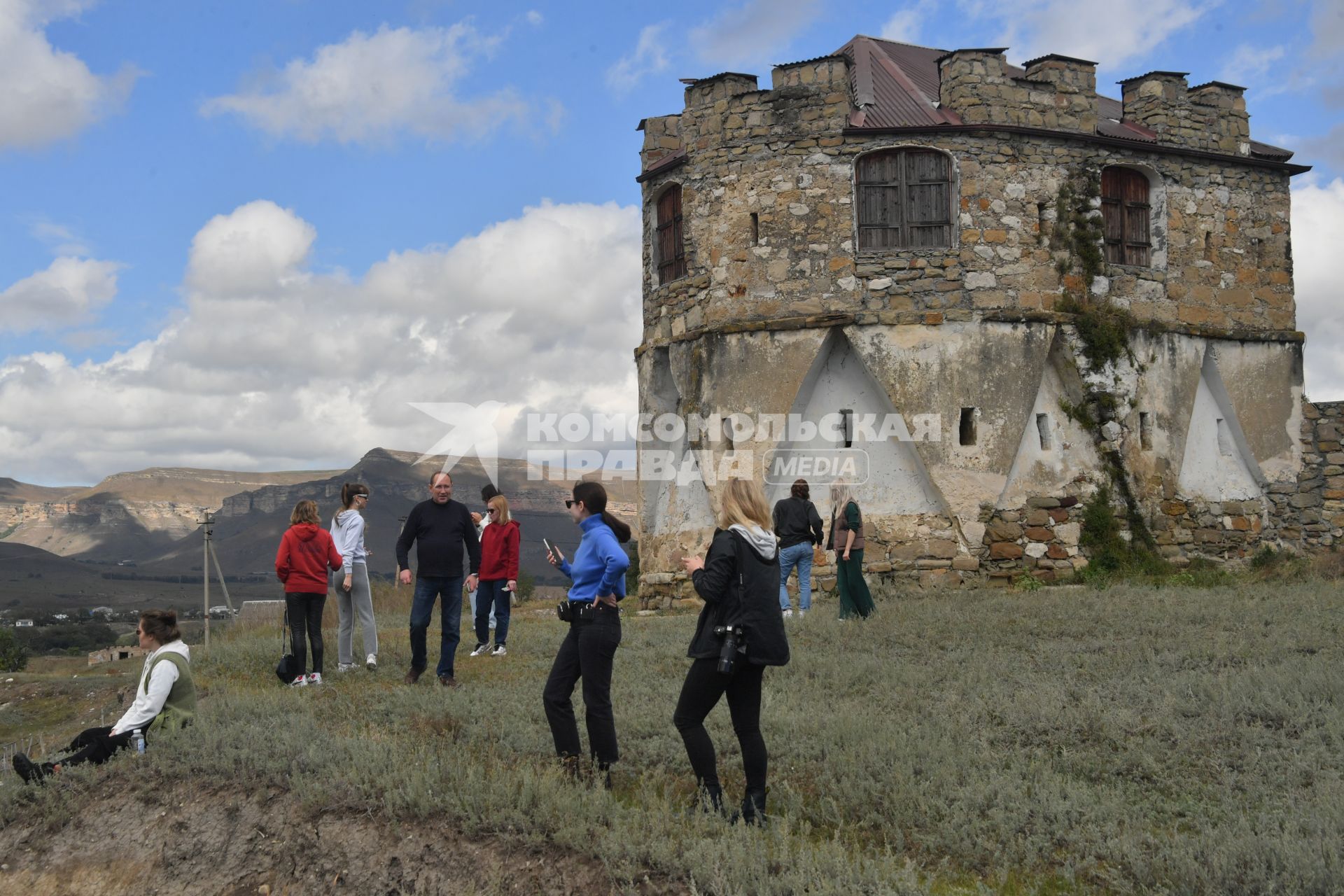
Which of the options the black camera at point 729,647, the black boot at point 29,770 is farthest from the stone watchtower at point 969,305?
the black boot at point 29,770

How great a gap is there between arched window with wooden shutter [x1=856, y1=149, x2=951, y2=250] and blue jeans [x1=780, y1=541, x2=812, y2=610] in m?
6.10

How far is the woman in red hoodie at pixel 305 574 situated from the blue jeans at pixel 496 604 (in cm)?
225

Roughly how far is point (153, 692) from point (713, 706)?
174 inches

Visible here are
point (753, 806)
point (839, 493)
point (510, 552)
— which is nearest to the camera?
point (753, 806)

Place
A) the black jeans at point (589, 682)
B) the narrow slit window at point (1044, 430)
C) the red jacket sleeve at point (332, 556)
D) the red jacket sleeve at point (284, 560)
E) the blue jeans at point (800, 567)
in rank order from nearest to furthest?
the black jeans at point (589, 682)
the red jacket sleeve at point (284, 560)
the red jacket sleeve at point (332, 556)
the blue jeans at point (800, 567)
the narrow slit window at point (1044, 430)

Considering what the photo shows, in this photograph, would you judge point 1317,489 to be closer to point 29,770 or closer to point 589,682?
point 589,682

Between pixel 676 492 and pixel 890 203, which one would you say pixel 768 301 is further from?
pixel 676 492

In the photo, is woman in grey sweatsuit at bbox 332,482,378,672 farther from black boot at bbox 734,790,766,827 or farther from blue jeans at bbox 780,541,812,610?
black boot at bbox 734,790,766,827

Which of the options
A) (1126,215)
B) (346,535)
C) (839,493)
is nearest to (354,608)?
(346,535)

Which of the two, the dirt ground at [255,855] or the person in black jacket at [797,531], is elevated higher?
the person in black jacket at [797,531]

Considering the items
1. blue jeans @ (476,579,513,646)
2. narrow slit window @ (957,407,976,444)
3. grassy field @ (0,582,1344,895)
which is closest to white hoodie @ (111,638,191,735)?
grassy field @ (0,582,1344,895)

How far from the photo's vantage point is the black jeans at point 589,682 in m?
6.86

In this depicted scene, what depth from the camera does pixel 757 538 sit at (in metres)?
6.29

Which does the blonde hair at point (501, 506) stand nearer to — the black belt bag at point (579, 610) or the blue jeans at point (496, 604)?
the blue jeans at point (496, 604)
